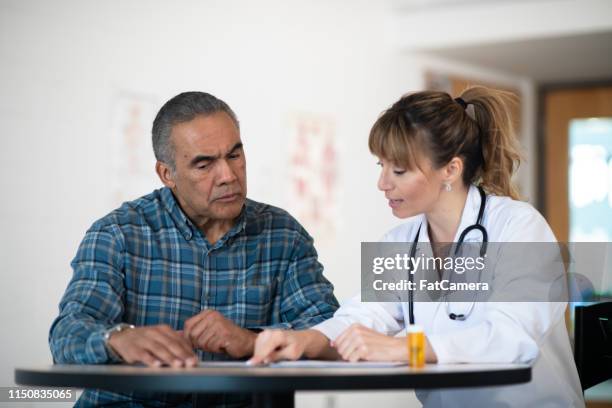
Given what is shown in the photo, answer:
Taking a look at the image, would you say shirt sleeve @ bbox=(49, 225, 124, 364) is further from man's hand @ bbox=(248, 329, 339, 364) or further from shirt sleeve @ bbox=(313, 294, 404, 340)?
shirt sleeve @ bbox=(313, 294, 404, 340)

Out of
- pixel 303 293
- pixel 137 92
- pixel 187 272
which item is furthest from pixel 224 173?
pixel 137 92

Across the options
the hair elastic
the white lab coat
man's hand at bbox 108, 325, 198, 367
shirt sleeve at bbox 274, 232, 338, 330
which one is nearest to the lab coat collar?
the white lab coat

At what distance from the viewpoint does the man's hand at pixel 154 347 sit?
1778mm

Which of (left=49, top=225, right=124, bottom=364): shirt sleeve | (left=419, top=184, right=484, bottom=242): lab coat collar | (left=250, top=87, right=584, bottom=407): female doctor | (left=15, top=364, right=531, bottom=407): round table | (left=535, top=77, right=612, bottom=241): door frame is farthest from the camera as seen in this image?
(left=535, top=77, right=612, bottom=241): door frame

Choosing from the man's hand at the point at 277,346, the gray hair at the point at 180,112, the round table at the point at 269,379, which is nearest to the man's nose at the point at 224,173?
the gray hair at the point at 180,112

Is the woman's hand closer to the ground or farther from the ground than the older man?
closer to the ground

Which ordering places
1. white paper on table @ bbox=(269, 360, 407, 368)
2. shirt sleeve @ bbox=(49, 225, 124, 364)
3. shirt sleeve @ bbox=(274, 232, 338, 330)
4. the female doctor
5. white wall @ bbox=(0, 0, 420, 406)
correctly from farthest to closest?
1. white wall @ bbox=(0, 0, 420, 406)
2. shirt sleeve @ bbox=(274, 232, 338, 330)
3. the female doctor
4. shirt sleeve @ bbox=(49, 225, 124, 364)
5. white paper on table @ bbox=(269, 360, 407, 368)

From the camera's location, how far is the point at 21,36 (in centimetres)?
377

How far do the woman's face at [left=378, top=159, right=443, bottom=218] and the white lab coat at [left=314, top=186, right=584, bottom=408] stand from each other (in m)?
0.11

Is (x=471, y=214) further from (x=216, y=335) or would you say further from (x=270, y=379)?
(x=270, y=379)

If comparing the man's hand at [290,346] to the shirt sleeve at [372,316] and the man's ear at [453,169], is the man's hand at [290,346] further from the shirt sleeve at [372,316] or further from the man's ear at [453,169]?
the man's ear at [453,169]

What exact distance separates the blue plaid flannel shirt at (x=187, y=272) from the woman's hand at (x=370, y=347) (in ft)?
1.77

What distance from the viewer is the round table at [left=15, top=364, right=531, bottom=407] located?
1.47m

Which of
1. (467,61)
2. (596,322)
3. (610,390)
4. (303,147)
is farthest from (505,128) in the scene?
(610,390)
